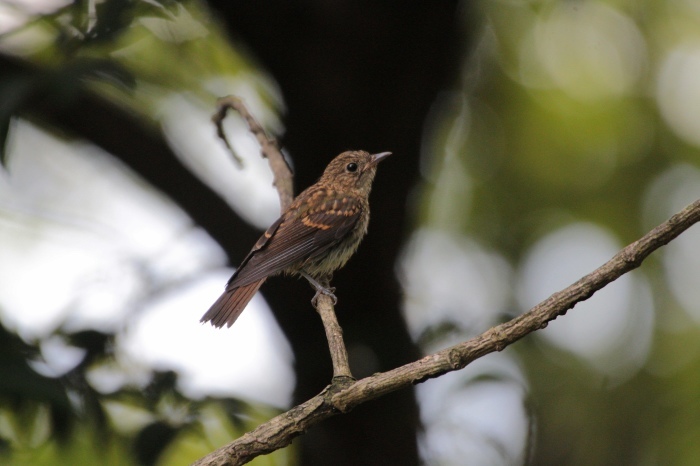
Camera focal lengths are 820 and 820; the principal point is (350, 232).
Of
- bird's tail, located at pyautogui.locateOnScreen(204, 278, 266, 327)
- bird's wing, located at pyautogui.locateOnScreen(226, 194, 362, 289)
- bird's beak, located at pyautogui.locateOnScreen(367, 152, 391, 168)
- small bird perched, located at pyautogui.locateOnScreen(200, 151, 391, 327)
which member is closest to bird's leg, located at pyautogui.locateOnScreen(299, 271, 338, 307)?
small bird perched, located at pyautogui.locateOnScreen(200, 151, 391, 327)

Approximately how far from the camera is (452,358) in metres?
2.83

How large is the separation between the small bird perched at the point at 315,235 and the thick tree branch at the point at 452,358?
72.2 inches

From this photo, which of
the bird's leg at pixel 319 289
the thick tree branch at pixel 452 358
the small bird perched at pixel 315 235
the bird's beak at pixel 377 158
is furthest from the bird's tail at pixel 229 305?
the thick tree branch at pixel 452 358

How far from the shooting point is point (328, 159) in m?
5.93

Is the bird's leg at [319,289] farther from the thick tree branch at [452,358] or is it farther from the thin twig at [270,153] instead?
the thick tree branch at [452,358]

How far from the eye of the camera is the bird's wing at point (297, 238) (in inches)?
196

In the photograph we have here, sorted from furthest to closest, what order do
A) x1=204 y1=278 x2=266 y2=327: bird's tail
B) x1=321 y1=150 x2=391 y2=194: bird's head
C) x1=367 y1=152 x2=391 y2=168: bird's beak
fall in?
1. x1=321 y1=150 x2=391 y2=194: bird's head
2. x1=367 y1=152 x2=391 y2=168: bird's beak
3. x1=204 y1=278 x2=266 y2=327: bird's tail

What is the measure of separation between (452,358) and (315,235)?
2.71 meters

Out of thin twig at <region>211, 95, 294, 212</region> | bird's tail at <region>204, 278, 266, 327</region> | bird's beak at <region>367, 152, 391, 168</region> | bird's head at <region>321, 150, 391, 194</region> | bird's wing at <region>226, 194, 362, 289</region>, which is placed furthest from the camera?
bird's head at <region>321, 150, 391, 194</region>

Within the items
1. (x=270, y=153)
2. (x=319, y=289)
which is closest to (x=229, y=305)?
(x=319, y=289)

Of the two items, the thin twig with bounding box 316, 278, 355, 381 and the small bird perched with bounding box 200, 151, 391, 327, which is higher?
the thin twig with bounding box 316, 278, 355, 381

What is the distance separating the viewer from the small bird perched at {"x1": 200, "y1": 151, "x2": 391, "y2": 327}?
4.91m

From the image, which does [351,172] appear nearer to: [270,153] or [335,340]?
[270,153]

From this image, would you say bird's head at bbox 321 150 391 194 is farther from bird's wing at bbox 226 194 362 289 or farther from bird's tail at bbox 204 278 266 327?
bird's tail at bbox 204 278 266 327
